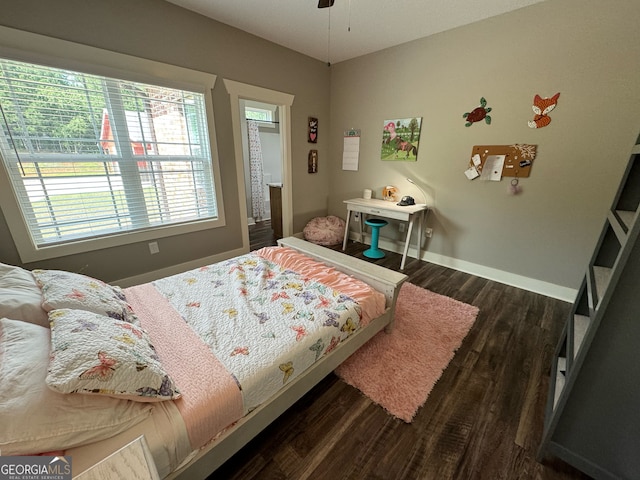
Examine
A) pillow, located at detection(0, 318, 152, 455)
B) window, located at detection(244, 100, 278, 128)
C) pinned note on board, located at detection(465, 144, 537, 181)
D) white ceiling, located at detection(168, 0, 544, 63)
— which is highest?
white ceiling, located at detection(168, 0, 544, 63)

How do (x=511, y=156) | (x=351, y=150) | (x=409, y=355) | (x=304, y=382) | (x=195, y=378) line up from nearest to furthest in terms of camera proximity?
(x=195, y=378) → (x=304, y=382) → (x=409, y=355) → (x=511, y=156) → (x=351, y=150)

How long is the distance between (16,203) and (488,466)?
11.3ft

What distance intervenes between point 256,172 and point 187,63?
263cm

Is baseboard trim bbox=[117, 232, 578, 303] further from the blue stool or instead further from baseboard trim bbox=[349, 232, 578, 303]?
the blue stool

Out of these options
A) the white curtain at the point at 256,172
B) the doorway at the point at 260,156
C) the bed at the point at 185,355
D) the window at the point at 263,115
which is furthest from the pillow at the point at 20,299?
the window at the point at 263,115

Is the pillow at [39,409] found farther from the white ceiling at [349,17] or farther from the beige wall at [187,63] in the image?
the white ceiling at [349,17]

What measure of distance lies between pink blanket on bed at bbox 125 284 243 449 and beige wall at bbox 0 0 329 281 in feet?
4.86

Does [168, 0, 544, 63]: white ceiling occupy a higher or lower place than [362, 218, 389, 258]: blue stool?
higher

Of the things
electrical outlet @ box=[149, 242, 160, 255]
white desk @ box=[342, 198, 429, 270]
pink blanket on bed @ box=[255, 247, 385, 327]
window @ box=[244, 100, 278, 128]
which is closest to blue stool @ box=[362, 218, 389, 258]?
white desk @ box=[342, 198, 429, 270]

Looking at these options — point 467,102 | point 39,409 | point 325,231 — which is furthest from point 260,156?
point 39,409

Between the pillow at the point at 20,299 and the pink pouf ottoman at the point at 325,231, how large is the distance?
3.02 m

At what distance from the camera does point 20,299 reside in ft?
3.43

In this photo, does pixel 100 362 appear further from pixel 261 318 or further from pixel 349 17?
pixel 349 17

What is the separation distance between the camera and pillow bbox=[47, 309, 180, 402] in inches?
30.8
